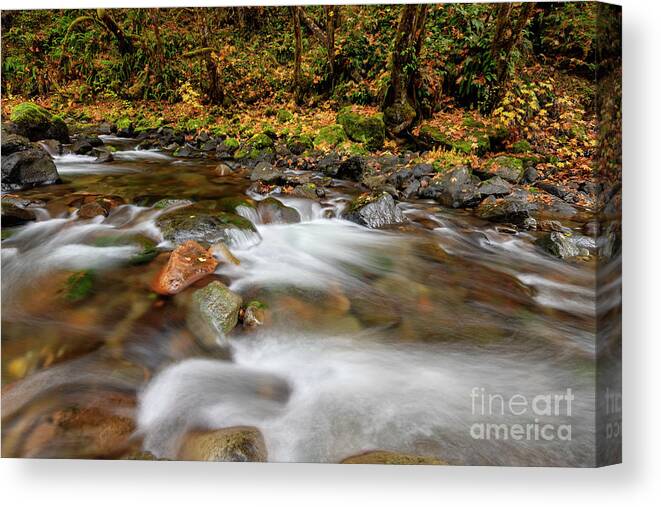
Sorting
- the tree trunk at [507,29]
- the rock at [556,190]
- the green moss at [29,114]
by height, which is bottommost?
the rock at [556,190]

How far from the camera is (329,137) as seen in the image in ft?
12.1

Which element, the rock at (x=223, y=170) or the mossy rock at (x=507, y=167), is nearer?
Result: the mossy rock at (x=507, y=167)

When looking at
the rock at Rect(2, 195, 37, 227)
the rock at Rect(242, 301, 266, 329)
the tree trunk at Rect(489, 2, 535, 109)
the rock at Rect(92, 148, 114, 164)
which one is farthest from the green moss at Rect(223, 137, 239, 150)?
the tree trunk at Rect(489, 2, 535, 109)

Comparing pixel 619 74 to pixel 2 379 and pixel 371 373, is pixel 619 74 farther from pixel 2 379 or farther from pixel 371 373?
pixel 2 379

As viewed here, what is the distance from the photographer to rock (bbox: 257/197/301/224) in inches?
146

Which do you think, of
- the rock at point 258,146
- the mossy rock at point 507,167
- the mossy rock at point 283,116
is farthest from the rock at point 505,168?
the rock at point 258,146

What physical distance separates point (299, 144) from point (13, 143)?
214 centimetres

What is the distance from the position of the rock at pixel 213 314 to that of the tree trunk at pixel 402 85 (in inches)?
67.8

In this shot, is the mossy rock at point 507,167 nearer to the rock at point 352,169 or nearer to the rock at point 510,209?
the rock at point 510,209

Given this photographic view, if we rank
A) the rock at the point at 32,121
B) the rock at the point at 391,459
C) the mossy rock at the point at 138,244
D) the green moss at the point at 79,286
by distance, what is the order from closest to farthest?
the rock at the point at 391,459
the green moss at the point at 79,286
the mossy rock at the point at 138,244
the rock at the point at 32,121

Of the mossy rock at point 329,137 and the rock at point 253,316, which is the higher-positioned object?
the mossy rock at point 329,137

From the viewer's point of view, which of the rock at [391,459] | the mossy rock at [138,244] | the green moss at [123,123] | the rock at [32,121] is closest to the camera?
the rock at [391,459]

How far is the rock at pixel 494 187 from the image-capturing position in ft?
11.4

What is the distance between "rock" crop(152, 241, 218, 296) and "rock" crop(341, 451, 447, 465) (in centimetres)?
161
